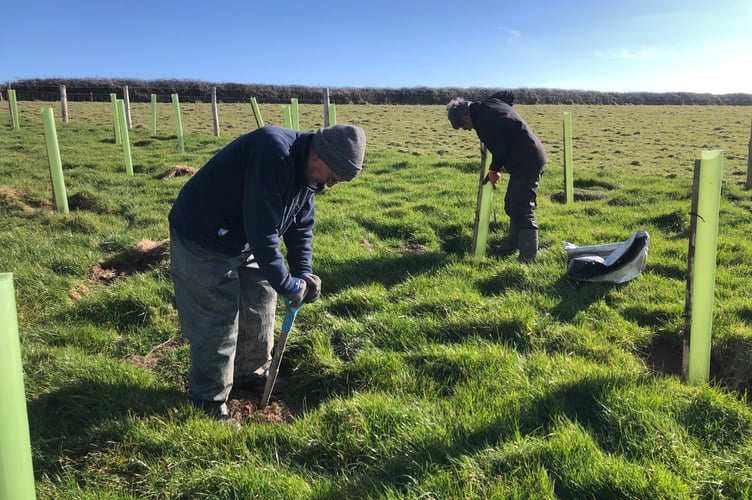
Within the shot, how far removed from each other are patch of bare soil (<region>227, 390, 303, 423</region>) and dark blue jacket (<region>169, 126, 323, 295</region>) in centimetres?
84

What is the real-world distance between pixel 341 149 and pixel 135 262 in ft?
12.3

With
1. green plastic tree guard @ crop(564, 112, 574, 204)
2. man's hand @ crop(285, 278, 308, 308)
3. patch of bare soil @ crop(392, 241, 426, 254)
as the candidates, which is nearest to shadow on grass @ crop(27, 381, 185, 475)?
man's hand @ crop(285, 278, 308, 308)

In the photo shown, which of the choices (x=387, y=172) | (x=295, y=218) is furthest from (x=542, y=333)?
(x=387, y=172)

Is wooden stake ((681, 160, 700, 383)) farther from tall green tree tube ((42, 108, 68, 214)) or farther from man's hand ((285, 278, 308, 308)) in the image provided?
tall green tree tube ((42, 108, 68, 214))

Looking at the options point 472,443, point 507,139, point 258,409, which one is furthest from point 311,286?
point 507,139

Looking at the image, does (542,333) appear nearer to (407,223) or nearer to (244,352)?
(244,352)

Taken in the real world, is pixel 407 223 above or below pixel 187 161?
below

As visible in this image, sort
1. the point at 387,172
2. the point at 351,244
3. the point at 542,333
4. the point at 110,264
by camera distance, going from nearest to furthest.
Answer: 1. the point at 542,333
2. the point at 110,264
3. the point at 351,244
4. the point at 387,172

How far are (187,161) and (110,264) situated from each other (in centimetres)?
654

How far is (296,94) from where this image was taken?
49031 millimetres

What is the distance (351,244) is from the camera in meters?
5.88

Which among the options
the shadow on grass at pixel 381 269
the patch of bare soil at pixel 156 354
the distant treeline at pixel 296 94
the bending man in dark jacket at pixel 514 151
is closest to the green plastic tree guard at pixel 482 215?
the bending man in dark jacket at pixel 514 151

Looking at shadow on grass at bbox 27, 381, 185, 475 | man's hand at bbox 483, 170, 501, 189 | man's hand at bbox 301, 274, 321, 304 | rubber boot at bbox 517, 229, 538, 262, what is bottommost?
shadow on grass at bbox 27, 381, 185, 475

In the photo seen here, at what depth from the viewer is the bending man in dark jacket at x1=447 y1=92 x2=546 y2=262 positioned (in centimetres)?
543
